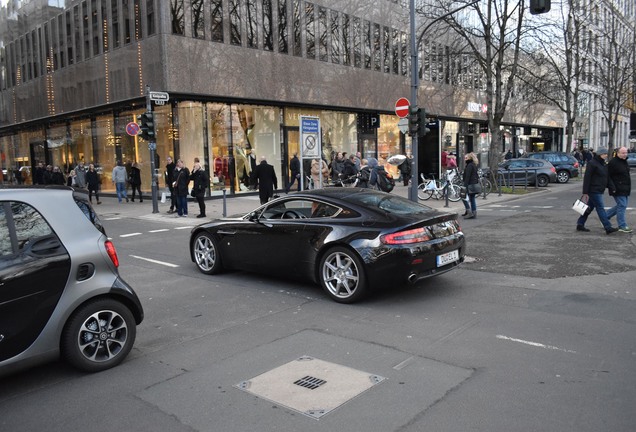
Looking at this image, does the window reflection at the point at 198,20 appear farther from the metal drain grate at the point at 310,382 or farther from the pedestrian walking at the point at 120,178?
the metal drain grate at the point at 310,382

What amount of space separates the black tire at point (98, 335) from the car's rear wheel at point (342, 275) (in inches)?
104

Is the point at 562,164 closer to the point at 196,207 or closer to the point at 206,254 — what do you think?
the point at 196,207

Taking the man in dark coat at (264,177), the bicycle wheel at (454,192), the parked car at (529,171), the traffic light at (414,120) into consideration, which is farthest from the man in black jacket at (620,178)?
the parked car at (529,171)

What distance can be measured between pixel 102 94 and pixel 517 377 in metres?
24.2

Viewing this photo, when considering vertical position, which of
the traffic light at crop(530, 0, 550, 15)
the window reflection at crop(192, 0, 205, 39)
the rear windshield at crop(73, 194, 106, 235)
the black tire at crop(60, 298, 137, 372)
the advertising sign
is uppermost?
the window reflection at crop(192, 0, 205, 39)

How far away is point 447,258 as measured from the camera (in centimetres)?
691

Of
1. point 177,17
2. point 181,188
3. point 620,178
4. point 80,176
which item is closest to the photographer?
point 620,178

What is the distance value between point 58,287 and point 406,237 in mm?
3799

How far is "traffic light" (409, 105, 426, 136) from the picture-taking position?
16000mm

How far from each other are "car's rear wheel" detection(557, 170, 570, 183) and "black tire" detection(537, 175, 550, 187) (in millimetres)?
3442

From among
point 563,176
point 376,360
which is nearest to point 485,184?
point 563,176

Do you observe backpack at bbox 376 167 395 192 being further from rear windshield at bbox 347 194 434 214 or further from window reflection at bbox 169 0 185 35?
window reflection at bbox 169 0 185 35

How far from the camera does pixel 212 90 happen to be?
875 inches

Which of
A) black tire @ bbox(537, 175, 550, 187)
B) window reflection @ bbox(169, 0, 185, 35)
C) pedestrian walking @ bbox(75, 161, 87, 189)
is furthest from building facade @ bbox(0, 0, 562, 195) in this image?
black tire @ bbox(537, 175, 550, 187)
